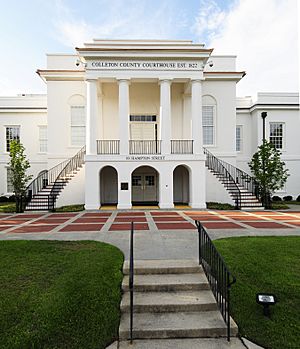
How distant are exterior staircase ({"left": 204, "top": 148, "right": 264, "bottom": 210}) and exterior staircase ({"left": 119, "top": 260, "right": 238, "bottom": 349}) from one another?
11504mm

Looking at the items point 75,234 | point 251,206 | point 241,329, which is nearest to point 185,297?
point 241,329

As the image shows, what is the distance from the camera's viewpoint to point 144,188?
63.1ft

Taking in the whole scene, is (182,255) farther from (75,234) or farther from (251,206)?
(251,206)

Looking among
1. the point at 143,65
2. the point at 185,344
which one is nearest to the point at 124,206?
the point at 143,65

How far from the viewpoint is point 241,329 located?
3.89 meters

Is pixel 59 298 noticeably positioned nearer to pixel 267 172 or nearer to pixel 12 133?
pixel 267 172

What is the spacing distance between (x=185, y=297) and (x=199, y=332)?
791 millimetres

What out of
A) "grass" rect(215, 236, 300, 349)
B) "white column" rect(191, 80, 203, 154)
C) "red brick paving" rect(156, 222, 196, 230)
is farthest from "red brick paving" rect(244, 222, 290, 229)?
"white column" rect(191, 80, 203, 154)

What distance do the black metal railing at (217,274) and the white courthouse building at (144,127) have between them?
1035cm

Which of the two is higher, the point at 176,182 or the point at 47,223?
the point at 176,182

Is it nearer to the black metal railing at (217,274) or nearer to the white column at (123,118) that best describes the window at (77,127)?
the white column at (123,118)

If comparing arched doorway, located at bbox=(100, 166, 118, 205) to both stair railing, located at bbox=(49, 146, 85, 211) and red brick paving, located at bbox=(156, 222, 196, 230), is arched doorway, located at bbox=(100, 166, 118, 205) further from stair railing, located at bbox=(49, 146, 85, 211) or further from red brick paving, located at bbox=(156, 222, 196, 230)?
red brick paving, located at bbox=(156, 222, 196, 230)

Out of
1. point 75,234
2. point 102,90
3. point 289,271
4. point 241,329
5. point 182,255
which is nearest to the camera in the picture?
point 241,329

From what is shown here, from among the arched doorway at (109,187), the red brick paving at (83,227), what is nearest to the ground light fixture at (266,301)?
the red brick paving at (83,227)
